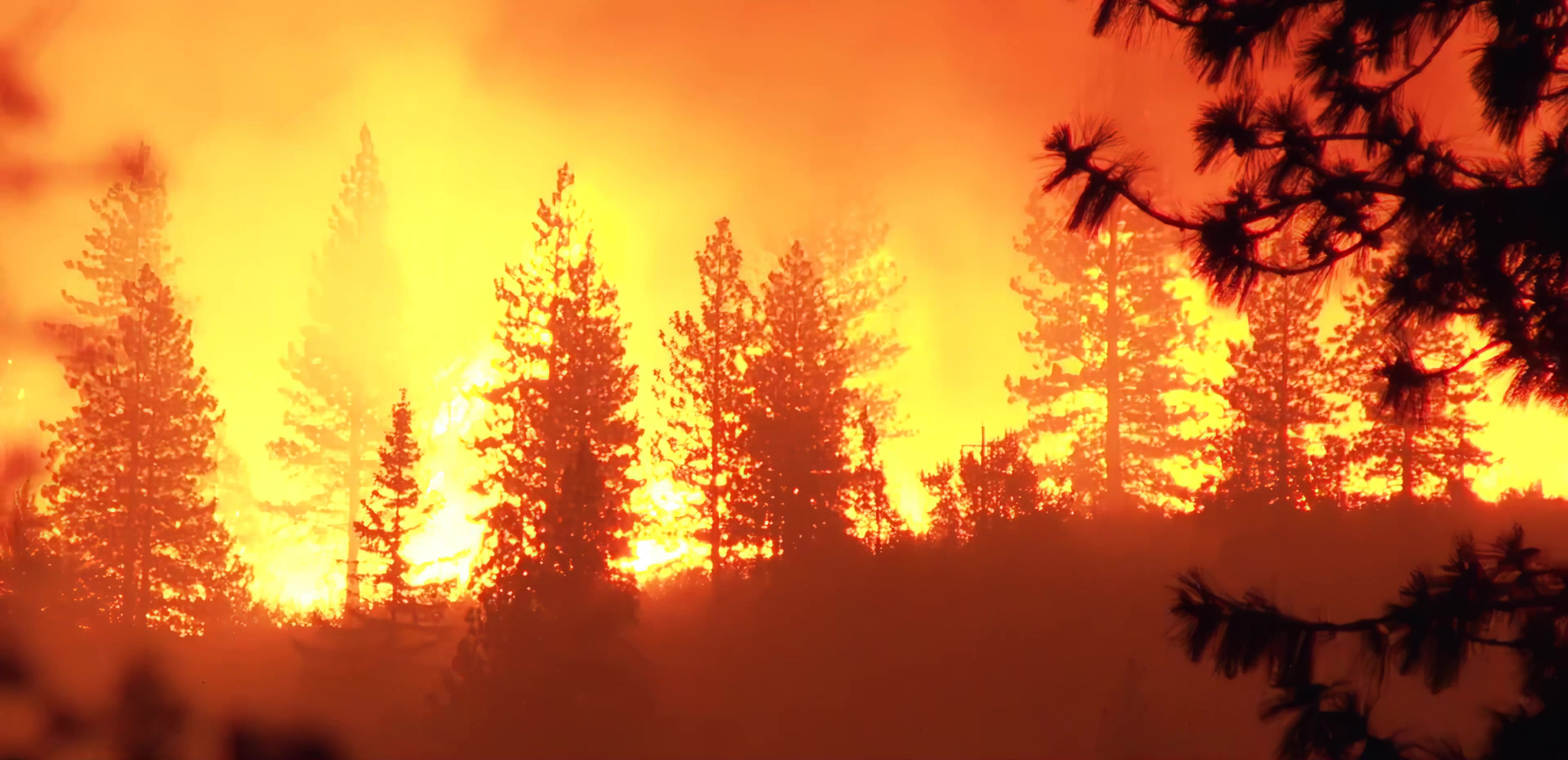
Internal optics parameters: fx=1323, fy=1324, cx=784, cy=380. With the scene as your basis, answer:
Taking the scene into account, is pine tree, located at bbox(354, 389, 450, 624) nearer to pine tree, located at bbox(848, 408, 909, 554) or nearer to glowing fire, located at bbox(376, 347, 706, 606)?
pine tree, located at bbox(848, 408, 909, 554)

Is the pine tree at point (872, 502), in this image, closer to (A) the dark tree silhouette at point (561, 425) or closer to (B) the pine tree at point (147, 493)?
(A) the dark tree silhouette at point (561, 425)

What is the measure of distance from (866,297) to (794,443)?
74.6ft

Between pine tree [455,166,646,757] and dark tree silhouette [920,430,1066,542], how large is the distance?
7823 millimetres

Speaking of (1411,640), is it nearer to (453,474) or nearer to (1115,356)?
(1115,356)

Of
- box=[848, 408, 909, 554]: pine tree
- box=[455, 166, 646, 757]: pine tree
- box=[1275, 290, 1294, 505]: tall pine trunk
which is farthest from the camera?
box=[1275, 290, 1294, 505]: tall pine trunk

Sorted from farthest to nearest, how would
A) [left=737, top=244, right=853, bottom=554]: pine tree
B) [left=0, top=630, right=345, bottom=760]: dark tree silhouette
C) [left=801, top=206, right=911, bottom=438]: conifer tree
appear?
[left=801, top=206, right=911, bottom=438]: conifer tree → [left=737, top=244, right=853, bottom=554]: pine tree → [left=0, top=630, right=345, bottom=760]: dark tree silhouette

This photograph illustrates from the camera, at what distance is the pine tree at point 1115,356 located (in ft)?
144

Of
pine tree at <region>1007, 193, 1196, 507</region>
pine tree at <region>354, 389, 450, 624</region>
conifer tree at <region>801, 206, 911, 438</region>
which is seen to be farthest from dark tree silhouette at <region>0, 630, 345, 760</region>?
conifer tree at <region>801, 206, 911, 438</region>

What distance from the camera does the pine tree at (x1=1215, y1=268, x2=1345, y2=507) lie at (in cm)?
3350

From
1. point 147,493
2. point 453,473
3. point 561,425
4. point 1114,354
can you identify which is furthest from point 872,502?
point 453,473

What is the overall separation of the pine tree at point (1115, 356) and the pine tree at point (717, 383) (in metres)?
12.5

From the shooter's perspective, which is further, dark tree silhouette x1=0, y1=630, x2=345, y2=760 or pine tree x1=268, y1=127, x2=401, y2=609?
pine tree x1=268, y1=127, x2=401, y2=609

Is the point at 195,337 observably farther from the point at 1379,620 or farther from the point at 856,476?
the point at 1379,620

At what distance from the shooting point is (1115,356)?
1742 inches
